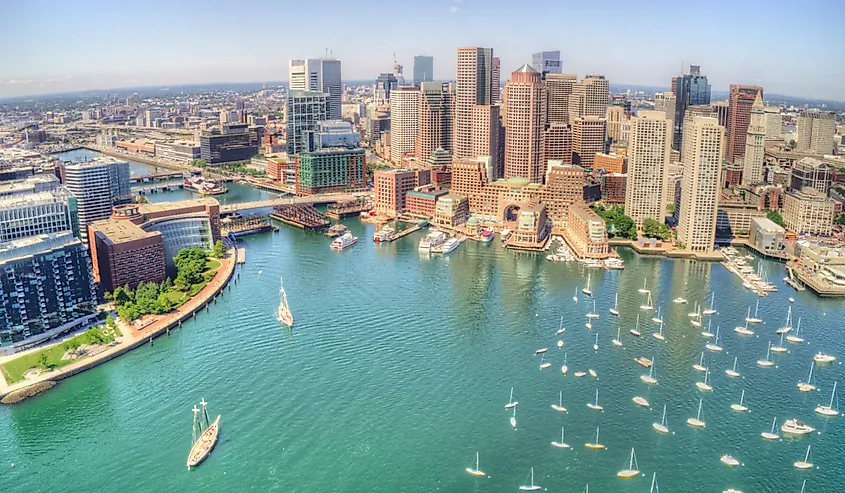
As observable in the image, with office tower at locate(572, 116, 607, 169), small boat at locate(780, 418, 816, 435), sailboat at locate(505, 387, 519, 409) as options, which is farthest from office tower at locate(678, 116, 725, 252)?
office tower at locate(572, 116, 607, 169)

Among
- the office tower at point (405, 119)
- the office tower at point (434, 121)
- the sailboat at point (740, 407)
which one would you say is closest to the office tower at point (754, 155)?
the office tower at point (434, 121)

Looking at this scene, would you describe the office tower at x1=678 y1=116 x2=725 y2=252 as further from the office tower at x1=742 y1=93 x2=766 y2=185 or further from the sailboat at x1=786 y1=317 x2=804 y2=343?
the office tower at x1=742 y1=93 x2=766 y2=185

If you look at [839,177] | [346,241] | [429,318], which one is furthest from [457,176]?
[839,177]

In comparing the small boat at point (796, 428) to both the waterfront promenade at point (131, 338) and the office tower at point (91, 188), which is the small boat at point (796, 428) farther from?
the office tower at point (91, 188)

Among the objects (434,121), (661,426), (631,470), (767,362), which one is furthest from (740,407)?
(434,121)

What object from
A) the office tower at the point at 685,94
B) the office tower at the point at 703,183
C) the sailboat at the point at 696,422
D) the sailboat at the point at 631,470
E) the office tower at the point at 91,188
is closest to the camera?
the sailboat at the point at 631,470
